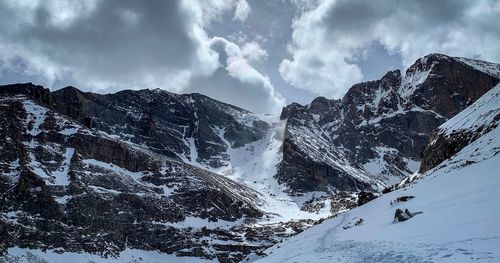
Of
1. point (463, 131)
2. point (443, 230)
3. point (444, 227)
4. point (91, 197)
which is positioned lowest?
point (443, 230)

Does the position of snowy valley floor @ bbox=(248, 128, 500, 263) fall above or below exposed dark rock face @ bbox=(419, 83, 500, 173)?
below

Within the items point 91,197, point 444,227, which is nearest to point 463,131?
point 444,227

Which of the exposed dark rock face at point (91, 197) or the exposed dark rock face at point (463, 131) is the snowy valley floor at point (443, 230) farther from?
the exposed dark rock face at point (91, 197)

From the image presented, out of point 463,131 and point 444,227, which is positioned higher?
point 463,131

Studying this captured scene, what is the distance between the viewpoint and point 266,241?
167000mm

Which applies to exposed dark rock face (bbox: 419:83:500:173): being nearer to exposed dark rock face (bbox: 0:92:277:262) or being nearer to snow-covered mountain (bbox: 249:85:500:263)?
snow-covered mountain (bbox: 249:85:500:263)

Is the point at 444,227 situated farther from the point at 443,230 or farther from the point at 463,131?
the point at 463,131

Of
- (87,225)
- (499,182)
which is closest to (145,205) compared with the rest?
(87,225)

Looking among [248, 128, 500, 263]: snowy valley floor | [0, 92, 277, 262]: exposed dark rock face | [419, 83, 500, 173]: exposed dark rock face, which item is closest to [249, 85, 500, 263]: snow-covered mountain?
[248, 128, 500, 263]: snowy valley floor

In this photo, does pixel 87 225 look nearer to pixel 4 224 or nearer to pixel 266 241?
pixel 4 224

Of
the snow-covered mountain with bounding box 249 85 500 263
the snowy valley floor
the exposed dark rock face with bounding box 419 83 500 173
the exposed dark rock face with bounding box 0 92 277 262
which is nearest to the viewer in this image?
the snowy valley floor

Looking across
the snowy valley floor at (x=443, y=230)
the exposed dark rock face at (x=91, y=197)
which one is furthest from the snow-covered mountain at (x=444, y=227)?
the exposed dark rock face at (x=91, y=197)

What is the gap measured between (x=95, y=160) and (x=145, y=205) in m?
26.0

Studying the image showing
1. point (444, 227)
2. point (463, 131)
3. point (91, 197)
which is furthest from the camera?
point (91, 197)
